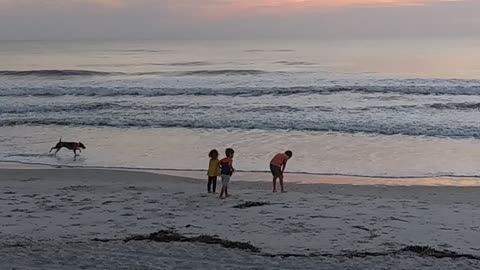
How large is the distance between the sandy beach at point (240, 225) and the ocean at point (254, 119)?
2.92 meters

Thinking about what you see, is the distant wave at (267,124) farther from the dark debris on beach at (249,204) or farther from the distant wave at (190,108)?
the dark debris on beach at (249,204)

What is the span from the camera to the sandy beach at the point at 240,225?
20.4 ft

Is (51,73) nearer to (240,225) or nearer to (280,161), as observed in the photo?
(280,161)

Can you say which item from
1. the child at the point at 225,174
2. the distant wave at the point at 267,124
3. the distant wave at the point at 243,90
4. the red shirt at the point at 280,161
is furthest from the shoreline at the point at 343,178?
the distant wave at the point at 243,90

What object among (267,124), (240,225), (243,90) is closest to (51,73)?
(243,90)

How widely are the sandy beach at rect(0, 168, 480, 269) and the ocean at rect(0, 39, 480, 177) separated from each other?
2.92 m

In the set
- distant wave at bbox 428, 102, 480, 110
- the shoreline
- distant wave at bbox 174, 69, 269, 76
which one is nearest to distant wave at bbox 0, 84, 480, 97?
distant wave at bbox 428, 102, 480, 110

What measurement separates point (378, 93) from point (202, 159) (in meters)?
17.7

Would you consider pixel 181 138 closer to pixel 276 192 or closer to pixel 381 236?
pixel 276 192

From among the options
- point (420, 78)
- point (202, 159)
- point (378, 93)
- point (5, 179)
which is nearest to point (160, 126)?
point (202, 159)

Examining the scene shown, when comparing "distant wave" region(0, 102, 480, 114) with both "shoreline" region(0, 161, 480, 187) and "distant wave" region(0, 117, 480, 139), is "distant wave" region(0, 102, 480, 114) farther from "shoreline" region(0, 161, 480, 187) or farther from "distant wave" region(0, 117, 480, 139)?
"shoreline" region(0, 161, 480, 187)

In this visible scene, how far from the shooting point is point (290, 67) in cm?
4819

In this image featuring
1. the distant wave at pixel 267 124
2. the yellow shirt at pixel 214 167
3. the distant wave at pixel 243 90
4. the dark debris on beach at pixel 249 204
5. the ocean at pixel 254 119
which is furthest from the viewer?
the distant wave at pixel 243 90

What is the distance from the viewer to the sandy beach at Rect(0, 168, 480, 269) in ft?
20.4
